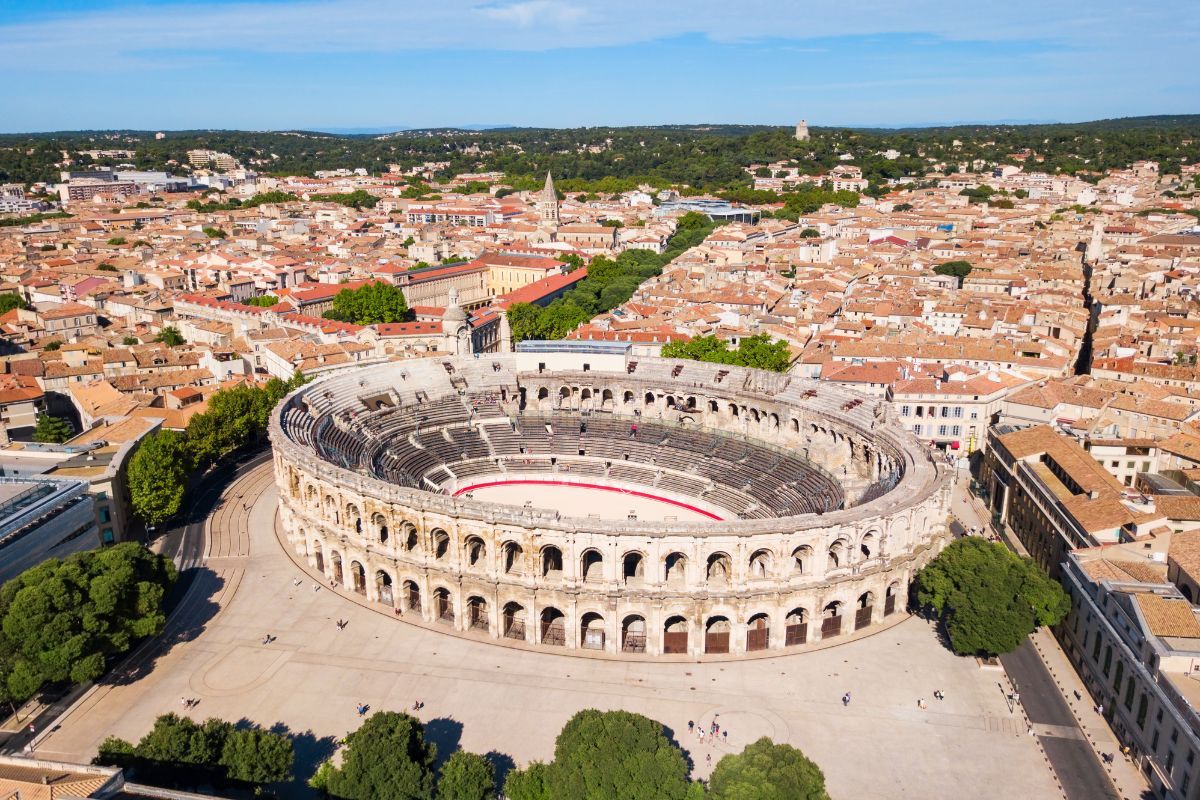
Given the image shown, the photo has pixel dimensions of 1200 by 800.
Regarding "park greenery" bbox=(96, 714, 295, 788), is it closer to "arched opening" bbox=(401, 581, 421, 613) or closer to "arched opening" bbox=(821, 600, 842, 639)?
"arched opening" bbox=(401, 581, 421, 613)

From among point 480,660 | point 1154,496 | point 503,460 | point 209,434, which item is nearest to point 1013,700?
point 1154,496

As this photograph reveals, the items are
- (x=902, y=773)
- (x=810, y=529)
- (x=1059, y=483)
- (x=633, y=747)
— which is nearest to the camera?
(x=633, y=747)

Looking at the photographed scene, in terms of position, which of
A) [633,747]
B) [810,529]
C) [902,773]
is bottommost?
[902,773]

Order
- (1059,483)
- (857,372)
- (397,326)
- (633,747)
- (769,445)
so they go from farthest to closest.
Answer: (397,326), (857,372), (769,445), (1059,483), (633,747)

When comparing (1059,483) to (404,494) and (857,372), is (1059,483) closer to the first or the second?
(857,372)

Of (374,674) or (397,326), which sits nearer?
(374,674)

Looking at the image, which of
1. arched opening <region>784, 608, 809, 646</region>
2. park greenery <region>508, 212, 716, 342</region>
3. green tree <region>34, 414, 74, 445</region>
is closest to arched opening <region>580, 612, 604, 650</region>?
arched opening <region>784, 608, 809, 646</region>

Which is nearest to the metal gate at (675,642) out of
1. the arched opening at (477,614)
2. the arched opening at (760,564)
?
the arched opening at (760,564)

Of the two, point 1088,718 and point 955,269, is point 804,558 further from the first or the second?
point 955,269
